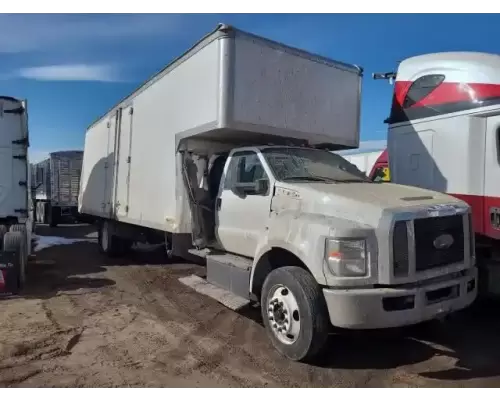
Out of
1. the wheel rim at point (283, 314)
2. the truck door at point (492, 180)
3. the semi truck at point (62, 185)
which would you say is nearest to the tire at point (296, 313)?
the wheel rim at point (283, 314)

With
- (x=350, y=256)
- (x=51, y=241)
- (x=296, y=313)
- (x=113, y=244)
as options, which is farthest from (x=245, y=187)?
(x=51, y=241)

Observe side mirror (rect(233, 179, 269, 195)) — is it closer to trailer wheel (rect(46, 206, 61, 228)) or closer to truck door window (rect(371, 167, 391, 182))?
truck door window (rect(371, 167, 391, 182))

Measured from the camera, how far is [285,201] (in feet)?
16.4

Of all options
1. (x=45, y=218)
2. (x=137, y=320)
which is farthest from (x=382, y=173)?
(x=45, y=218)

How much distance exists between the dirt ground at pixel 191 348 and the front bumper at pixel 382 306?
52 centimetres

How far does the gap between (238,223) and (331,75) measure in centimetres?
280

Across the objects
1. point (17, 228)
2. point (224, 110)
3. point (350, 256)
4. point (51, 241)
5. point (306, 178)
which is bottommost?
point (51, 241)

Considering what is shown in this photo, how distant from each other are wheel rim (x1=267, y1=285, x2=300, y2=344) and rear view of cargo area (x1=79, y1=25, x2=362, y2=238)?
7.61 ft

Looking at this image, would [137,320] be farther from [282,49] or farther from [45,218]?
[45,218]

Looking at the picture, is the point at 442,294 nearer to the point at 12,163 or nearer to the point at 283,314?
the point at 283,314

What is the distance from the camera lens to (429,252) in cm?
432

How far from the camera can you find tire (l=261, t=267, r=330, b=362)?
13.7 feet

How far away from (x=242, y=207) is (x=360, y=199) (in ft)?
5.77

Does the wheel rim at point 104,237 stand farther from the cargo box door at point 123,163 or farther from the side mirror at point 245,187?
the side mirror at point 245,187
